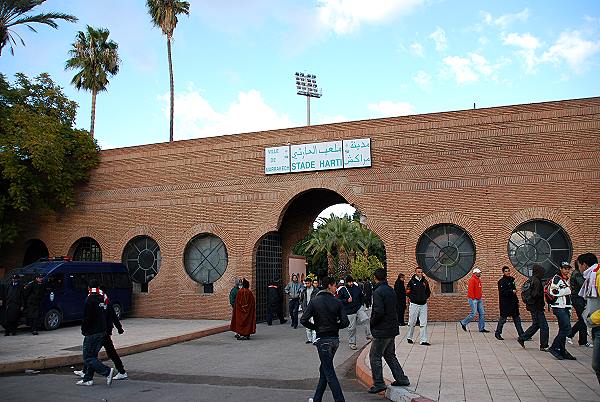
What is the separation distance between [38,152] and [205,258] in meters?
7.44

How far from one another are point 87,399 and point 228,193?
13.8 metres

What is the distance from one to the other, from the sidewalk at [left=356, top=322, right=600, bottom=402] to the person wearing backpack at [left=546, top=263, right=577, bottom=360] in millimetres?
218

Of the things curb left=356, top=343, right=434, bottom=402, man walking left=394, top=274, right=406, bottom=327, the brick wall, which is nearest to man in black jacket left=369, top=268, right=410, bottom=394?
curb left=356, top=343, right=434, bottom=402

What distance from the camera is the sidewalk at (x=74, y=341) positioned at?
440 inches

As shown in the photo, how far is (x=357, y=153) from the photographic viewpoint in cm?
1969

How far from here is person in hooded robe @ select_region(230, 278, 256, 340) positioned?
52.1ft

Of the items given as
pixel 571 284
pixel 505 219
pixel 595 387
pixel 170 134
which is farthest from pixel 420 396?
pixel 170 134

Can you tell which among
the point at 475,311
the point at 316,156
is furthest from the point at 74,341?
the point at 475,311

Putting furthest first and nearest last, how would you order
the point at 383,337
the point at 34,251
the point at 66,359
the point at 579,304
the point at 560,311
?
the point at 34,251 → the point at 66,359 → the point at 579,304 → the point at 560,311 → the point at 383,337

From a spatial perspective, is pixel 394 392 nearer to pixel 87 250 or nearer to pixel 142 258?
pixel 142 258

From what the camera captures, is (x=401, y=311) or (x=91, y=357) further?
(x=401, y=311)

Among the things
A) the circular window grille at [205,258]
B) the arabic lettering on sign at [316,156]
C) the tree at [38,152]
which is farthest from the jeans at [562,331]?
the tree at [38,152]

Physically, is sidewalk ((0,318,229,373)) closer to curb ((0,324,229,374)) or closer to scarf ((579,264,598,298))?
curb ((0,324,229,374))

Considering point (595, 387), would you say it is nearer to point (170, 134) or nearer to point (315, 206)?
point (315, 206)
